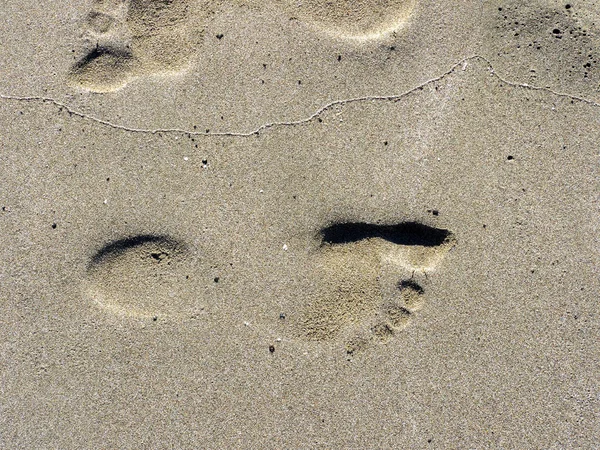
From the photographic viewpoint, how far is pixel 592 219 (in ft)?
10.2

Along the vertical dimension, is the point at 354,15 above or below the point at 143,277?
above

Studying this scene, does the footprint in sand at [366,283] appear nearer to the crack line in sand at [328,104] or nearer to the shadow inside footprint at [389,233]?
the shadow inside footprint at [389,233]

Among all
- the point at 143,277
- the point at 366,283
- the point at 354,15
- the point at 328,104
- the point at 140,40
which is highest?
the point at 354,15

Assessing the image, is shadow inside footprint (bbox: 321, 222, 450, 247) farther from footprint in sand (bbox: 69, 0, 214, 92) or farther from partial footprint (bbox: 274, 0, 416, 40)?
footprint in sand (bbox: 69, 0, 214, 92)

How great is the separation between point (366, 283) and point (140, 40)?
2710 mm

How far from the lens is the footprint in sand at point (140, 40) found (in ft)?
10.2

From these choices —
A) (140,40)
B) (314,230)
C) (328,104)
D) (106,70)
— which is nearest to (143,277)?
(314,230)

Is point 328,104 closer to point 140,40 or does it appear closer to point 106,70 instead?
point 140,40

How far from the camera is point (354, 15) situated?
310 cm

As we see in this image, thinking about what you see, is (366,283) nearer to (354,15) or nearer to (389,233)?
(389,233)

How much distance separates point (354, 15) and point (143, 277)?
273cm

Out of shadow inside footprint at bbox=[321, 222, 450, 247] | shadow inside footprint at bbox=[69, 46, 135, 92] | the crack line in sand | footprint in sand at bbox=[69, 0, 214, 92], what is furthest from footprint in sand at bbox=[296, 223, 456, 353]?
shadow inside footprint at bbox=[69, 46, 135, 92]

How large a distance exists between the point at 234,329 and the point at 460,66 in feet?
9.27

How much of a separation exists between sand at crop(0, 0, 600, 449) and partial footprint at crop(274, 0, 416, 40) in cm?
2
